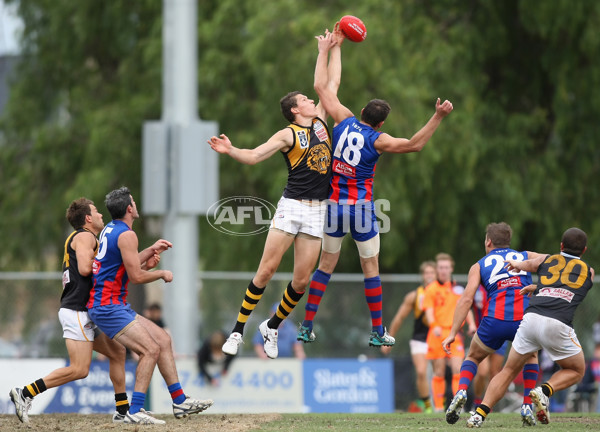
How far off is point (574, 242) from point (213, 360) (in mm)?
6863

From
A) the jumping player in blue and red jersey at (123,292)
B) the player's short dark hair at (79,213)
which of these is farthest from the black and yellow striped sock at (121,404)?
the player's short dark hair at (79,213)

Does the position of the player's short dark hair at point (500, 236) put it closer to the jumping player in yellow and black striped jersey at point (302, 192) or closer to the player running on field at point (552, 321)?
the player running on field at point (552, 321)

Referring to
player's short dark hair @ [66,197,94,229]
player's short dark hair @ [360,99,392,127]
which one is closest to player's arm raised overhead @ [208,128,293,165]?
player's short dark hair @ [360,99,392,127]

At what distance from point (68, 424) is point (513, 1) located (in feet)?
44.0

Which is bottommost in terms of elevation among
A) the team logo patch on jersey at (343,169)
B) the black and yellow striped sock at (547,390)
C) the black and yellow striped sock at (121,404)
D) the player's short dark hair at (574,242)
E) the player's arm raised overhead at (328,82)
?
the black and yellow striped sock at (121,404)

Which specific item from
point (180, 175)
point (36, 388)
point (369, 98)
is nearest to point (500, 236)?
point (36, 388)

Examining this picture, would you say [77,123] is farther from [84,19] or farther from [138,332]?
[138,332]

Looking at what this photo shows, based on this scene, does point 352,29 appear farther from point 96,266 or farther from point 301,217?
point 96,266

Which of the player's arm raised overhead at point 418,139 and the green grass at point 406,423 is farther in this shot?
the green grass at point 406,423

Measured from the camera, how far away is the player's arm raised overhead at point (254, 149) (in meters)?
9.48

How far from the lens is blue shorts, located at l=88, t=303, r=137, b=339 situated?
10.1m

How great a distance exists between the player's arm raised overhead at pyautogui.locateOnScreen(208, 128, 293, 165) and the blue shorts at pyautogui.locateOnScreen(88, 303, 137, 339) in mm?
1999

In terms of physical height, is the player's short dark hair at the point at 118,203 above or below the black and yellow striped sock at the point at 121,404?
above

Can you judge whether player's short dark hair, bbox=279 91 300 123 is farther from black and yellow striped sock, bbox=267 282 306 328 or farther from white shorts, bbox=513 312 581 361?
white shorts, bbox=513 312 581 361
